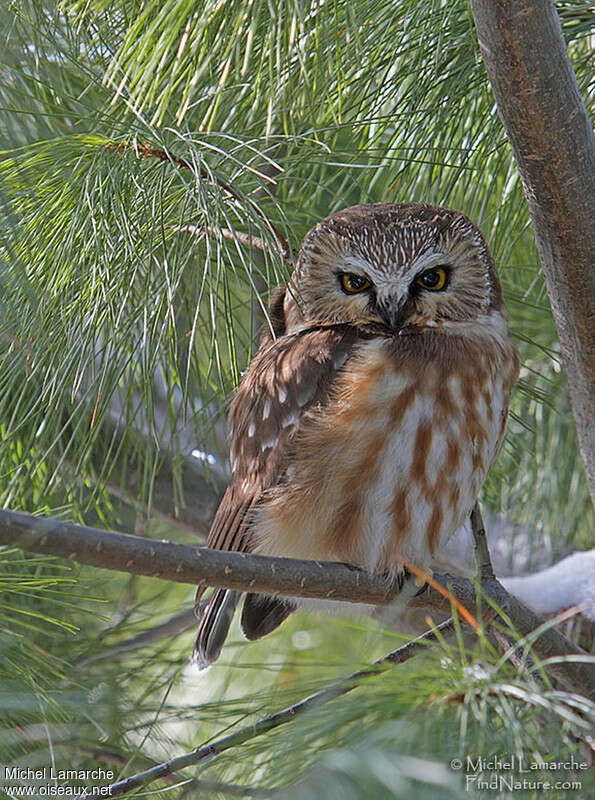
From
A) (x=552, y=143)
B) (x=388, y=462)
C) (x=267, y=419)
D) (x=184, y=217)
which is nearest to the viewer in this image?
(x=552, y=143)

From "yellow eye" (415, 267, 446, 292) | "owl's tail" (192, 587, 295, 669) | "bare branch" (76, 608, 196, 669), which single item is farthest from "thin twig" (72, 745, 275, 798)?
"yellow eye" (415, 267, 446, 292)

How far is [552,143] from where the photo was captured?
131 centimetres

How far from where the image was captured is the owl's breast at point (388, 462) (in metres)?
1.63

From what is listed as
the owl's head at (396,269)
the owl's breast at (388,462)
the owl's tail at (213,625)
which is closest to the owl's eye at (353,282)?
the owl's head at (396,269)

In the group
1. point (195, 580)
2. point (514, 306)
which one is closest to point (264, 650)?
point (514, 306)

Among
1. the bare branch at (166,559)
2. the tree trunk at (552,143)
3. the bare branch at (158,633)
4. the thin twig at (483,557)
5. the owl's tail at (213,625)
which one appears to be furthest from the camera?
the bare branch at (158,633)

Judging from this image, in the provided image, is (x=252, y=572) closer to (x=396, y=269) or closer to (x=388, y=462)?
(x=388, y=462)

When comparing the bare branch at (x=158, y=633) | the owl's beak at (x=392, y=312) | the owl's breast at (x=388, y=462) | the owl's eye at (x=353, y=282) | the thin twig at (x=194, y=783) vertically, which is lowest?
the bare branch at (x=158, y=633)

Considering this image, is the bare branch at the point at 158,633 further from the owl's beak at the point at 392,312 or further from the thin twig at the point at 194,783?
the owl's beak at the point at 392,312

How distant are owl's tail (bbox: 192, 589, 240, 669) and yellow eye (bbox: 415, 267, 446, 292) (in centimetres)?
66

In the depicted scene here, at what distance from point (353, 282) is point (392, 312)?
112mm

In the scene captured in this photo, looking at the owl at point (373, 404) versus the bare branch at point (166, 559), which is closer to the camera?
the bare branch at point (166, 559)

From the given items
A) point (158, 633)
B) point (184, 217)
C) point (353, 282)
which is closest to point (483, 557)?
point (353, 282)

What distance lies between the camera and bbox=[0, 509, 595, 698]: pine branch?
938 millimetres
